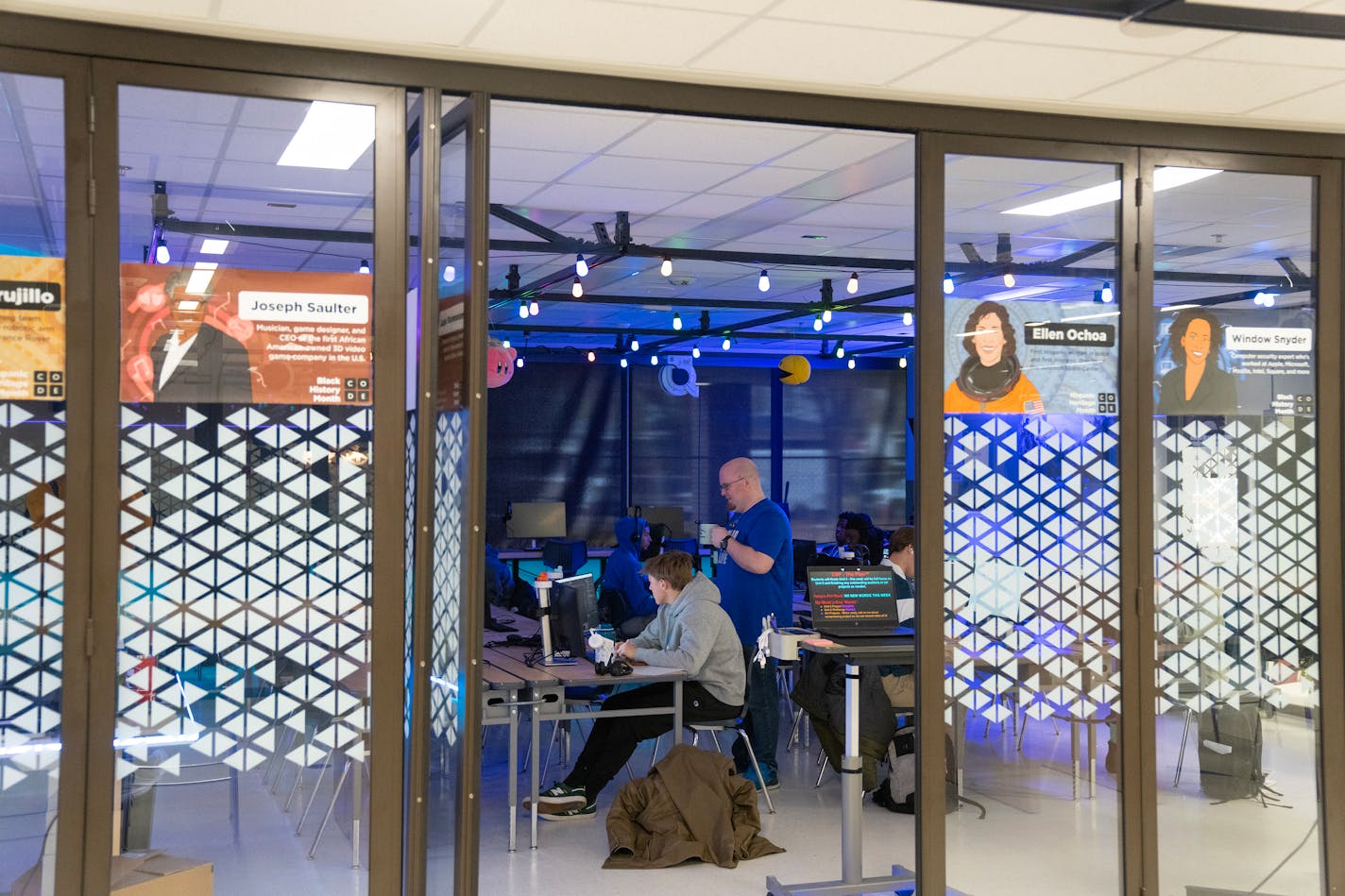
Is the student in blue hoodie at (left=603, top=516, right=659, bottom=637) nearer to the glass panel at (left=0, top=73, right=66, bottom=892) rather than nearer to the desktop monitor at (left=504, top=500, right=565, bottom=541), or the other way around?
the desktop monitor at (left=504, top=500, right=565, bottom=541)

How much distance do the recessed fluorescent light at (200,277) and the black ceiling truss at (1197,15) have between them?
2265mm

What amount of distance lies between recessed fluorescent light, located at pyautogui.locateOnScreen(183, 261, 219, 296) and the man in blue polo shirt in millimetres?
3541

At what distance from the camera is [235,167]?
4.21m

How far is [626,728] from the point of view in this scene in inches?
240

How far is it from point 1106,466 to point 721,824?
7.50ft

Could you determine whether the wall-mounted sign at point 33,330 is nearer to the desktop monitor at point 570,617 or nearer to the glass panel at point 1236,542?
the desktop monitor at point 570,617

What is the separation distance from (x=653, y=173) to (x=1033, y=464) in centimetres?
240

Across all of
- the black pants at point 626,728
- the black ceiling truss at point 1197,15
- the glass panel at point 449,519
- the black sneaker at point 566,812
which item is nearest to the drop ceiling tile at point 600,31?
the glass panel at point 449,519

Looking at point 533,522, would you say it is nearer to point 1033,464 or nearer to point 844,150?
point 844,150

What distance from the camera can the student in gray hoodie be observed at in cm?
603

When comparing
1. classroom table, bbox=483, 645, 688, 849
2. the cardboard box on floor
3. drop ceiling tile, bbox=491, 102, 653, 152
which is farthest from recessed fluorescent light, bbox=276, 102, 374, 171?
classroom table, bbox=483, 645, 688, 849

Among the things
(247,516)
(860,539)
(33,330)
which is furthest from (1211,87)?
(860,539)

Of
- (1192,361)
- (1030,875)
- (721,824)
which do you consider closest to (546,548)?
(721,824)

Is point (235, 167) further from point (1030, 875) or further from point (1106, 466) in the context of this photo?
point (1030, 875)
